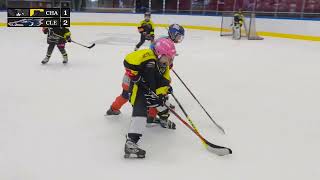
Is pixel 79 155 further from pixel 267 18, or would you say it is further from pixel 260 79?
pixel 267 18

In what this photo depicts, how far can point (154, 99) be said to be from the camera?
8.24 feet

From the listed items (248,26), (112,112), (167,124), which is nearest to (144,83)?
(167,124)

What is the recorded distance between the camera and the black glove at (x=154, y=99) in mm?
2418

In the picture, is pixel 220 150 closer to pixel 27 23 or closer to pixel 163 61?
pixel 163 61

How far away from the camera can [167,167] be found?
226 centimetres

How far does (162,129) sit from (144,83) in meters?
0.64

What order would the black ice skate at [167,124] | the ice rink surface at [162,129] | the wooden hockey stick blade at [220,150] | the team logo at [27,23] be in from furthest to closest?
the team logo at [27,23] < the black ice skate at [167,124] < the wooden hockey stick blade at [220,150] < the ice rink surface at [162,129]

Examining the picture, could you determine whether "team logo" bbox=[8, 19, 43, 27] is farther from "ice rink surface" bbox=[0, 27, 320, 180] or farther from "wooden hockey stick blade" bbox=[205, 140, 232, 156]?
"wooden hockey stick blade" bbox=[205, 140, 232, 156]

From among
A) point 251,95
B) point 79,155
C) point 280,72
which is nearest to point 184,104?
point 251,95

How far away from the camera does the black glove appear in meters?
2.42

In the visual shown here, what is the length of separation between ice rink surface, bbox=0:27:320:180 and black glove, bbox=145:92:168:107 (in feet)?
1.07

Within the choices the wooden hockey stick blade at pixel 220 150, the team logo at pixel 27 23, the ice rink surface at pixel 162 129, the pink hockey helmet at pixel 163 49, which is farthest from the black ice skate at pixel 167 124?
the team logo at pixel 27 23

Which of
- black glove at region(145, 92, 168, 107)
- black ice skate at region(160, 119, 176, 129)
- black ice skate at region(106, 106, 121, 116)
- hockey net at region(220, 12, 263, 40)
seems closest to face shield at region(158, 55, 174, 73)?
black glove at region(145, 92, 168, 107)

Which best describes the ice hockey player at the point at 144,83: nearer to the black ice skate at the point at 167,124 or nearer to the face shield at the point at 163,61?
the face shield at the point at 163,61
